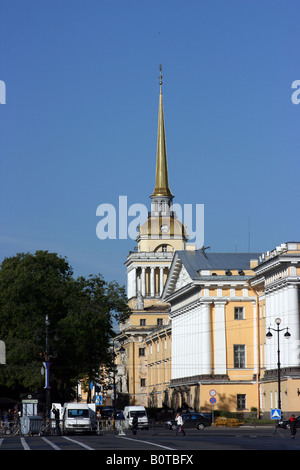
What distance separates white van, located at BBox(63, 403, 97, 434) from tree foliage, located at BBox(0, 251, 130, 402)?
14.8 meters

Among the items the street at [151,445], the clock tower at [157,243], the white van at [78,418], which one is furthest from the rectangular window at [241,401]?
the clock tower at [157,243]

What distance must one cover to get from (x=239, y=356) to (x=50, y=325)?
23407mm

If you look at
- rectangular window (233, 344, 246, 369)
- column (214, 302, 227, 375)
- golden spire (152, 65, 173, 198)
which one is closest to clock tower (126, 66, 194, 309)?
golden spire (152, 65, 173, 198)

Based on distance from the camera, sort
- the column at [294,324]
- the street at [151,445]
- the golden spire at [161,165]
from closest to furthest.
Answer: the street at [151,445] → the column at [294,324] → the golden spire at [161,165]

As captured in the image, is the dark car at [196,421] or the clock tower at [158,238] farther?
the clock tower at [158,238]

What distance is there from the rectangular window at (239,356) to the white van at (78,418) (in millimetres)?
35411

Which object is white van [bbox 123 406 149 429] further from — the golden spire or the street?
the golden spire

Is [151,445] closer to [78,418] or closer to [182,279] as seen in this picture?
[78,418]

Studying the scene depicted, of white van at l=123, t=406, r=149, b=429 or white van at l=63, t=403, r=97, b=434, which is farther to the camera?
white van at l=123, t=406, r=149, b=429

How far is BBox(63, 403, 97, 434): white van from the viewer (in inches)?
2849

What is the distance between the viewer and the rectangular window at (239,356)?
358 ft

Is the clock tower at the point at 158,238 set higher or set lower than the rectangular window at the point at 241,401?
higher

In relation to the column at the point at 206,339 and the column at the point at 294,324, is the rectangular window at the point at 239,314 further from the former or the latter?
the column at the point at 294,324

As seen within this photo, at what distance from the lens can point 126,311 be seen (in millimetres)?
105562
